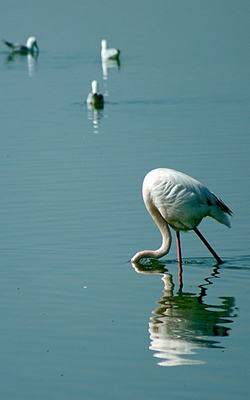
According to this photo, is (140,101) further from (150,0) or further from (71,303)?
(150,0)

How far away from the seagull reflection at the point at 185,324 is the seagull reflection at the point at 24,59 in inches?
1039

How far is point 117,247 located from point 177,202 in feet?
4.84

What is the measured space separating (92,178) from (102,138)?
3951 millimetres

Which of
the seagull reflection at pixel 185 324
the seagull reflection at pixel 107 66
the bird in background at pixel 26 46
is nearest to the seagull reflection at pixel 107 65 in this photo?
the seagull reflection at pixel 107 66

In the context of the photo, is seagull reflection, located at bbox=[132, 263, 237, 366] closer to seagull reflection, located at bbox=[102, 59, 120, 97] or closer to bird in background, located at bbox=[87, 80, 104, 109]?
bird in background, located at bbox=[87, 80, 104, 109]

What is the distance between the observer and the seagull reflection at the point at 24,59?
1399 inches

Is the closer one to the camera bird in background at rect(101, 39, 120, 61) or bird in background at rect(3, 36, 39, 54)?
bird in background at rect(101, 39, 120, 61)

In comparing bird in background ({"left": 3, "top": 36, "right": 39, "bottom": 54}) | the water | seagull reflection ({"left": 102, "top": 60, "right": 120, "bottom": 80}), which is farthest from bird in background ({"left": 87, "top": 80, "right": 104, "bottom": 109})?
bird in background ({"left": 3, "top": 36, "right": 39, "bottom": 54})

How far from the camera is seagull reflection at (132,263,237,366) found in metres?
6.63

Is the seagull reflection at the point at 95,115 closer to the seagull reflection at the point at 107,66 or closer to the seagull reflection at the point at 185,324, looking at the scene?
the seagull reflection at the point at 107,66

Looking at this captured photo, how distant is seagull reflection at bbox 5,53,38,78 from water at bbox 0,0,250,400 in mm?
7698

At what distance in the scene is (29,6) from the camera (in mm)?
88750

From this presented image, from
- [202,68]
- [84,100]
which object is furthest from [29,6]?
[84,100]

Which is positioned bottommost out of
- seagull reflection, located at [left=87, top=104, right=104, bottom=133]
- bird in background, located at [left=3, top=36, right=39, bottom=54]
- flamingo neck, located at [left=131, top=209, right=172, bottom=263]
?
flamingo neck, located at [left=131, top=209, right=172, bottom=263]
